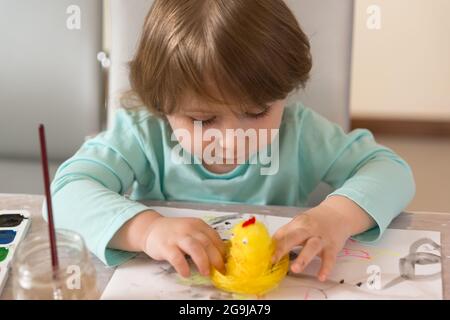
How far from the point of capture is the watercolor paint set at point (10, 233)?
690mm

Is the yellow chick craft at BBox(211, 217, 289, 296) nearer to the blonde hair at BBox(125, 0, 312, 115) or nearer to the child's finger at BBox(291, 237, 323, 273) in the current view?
the child's finger at BBox(291, 237, 323, 273)

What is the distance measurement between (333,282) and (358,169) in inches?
10.4

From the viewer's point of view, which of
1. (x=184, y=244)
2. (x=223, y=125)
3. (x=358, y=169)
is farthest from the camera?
(x=358, y=169)

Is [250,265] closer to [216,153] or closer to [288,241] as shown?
[288,241]

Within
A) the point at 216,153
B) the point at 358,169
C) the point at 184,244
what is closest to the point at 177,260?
the point at 184,244

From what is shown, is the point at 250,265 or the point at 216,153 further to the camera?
the point at 216,153

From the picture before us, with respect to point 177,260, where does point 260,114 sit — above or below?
above

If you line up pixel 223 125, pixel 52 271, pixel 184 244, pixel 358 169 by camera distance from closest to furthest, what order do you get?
pixel 52 271
pixel 184 244
pixel 223 125
pixel 358 169

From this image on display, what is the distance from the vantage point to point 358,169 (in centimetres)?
91

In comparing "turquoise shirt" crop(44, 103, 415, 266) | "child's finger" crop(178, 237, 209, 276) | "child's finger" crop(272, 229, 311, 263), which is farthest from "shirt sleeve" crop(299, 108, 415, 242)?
"child's finger" crop(178, 237, 209, 276)

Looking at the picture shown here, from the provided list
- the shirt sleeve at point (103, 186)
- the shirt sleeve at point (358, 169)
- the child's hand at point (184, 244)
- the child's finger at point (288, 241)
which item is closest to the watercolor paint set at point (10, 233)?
the shirt sleeve at point (103, 186)

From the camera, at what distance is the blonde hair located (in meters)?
0.76

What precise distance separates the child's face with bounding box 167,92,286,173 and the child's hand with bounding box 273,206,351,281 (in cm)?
14
